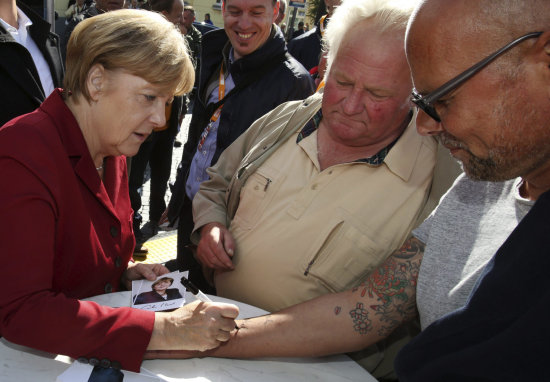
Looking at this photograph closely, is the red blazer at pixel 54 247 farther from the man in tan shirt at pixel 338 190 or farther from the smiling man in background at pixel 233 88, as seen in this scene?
the smiling man in background at pixel 233 88

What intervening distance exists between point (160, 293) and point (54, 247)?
1.67ft

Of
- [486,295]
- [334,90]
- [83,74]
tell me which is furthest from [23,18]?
[486,295]

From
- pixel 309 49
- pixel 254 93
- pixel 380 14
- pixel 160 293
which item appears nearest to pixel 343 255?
pixel 160 293

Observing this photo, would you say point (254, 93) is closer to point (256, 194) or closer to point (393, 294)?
point (256, 194)

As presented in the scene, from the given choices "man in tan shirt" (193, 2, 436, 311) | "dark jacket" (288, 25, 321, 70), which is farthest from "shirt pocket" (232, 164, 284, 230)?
"dark jacket" (288, 25, 321, 70)

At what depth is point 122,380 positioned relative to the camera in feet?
4.78

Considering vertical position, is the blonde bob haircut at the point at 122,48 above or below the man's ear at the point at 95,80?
above

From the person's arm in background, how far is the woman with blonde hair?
11 cm

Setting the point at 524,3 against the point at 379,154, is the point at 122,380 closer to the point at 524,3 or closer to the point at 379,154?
the point at 379,154

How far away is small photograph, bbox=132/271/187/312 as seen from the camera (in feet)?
5.98

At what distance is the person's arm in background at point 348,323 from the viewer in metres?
1.68

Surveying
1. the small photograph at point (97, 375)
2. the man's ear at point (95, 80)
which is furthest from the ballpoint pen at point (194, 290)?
the man's ear at point (95, 80)

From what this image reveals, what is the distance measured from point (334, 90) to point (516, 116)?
1064mm

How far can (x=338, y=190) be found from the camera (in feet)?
6.57
